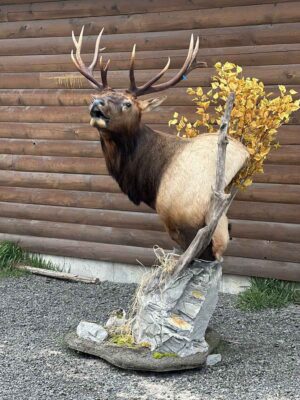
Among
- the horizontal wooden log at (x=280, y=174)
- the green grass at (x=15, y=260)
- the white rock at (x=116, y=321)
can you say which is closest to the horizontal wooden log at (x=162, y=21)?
the horizontal wooden log at (x=280, y=174)

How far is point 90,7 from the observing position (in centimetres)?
745

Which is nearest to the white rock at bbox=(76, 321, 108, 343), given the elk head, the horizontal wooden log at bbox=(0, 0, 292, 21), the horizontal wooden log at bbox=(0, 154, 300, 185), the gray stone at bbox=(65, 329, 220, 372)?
the gray stone at bbox=(65, 329, 220, 372)

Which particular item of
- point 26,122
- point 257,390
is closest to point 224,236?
point 257,390

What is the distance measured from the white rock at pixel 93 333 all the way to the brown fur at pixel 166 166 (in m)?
0.93

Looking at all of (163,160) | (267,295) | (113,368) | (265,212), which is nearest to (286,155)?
(265,212)

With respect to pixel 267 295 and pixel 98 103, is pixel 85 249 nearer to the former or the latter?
pixel 267 295

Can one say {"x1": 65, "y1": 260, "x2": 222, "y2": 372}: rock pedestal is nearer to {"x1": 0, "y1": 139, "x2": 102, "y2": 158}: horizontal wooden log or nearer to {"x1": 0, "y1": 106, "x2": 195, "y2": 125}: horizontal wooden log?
{"x1": 0, "y1": 106, "x2": 195, "y2": 125}: horizontal wooden log

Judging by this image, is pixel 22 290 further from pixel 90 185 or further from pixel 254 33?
pixel 254 33

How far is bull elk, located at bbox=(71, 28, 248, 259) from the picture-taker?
5027mm

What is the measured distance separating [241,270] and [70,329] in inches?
74.6

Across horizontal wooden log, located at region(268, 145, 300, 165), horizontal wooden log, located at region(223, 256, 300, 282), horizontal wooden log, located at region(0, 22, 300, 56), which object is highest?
horizontal wooden log, located at region(0, 22, 300, 56)

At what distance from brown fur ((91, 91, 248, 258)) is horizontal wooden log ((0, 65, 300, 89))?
1644 mm

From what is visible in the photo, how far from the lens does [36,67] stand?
25.8ft

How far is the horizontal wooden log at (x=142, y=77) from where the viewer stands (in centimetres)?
651
